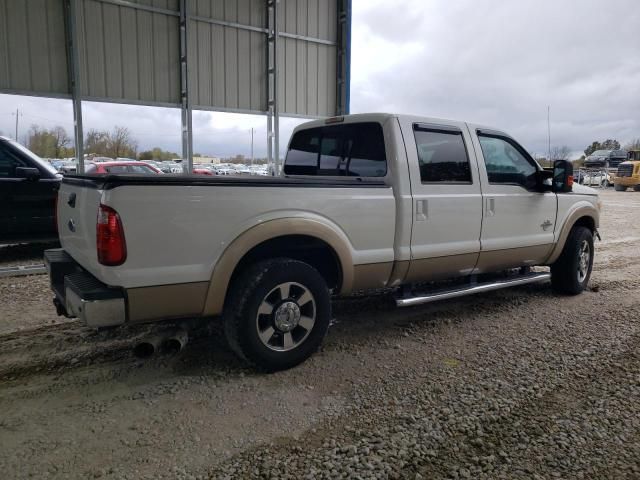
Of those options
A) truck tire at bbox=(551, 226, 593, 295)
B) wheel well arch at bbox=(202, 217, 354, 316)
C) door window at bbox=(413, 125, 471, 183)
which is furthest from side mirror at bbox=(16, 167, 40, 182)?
truck tire at bbox=(551, 226, 593, 295)

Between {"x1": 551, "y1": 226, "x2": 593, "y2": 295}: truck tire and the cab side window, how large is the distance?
42.0 inches

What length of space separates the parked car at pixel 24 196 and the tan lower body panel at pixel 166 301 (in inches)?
214

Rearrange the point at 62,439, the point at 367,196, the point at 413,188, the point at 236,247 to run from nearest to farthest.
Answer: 1. the point at 62,439
2. the point at 236,247
3. the point at 367,196
4. the point at 413,188

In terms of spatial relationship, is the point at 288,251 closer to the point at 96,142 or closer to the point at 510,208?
the point at 510,208

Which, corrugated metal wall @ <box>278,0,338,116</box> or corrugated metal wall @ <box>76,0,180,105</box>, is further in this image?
corrugated metal wall @ <box>278,0,338,116</box>

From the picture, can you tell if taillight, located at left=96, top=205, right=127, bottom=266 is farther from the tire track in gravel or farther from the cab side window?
the cab side window

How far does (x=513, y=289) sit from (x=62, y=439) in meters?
5.35

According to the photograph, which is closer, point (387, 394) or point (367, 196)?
point (387, 394)

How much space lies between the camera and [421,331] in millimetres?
4750

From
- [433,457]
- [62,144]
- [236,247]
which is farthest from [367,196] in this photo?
[62,144]

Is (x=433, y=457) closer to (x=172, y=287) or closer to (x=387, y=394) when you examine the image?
(x=387, y=394)

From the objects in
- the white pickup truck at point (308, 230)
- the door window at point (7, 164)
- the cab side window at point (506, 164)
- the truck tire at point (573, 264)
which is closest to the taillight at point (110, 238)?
the white pickup truck at point (308, 230)

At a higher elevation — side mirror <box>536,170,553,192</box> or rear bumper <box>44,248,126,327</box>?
side mirror <box>536,170,553,192</box>

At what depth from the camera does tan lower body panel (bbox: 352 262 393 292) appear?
13.3 feet
